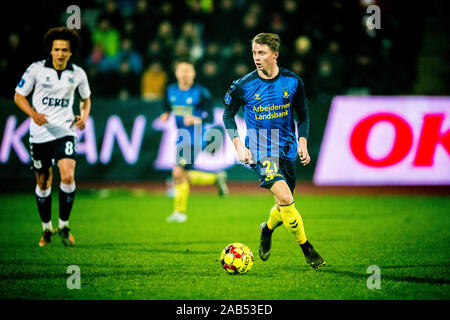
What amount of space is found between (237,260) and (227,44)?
10596 millimetres

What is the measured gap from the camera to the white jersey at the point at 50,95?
7.65 m

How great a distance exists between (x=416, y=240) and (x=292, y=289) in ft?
11.2

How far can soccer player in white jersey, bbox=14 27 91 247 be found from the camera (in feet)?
25.1

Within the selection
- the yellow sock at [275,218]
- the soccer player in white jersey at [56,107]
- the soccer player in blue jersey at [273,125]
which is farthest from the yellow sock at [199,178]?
the soccer player in blue jersey at [273,125]

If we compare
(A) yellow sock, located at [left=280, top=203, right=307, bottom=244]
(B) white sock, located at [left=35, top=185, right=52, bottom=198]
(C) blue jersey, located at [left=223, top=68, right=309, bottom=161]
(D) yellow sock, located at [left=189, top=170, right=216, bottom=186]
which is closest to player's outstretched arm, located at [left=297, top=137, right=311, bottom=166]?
(C) blue jersey, located at [left=223, top=68, right=309, bottom=161]

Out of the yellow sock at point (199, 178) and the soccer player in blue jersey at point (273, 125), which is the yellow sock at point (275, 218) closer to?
the soccer player in blue jersey at point (273, 125)

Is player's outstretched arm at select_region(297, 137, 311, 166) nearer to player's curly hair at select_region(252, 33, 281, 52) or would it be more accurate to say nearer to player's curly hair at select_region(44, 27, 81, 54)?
player's curly hair at select_region(252, 33, 281, 52)

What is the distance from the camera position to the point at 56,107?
7.71 meters

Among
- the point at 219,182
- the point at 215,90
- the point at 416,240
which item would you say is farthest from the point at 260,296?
the point at 215,90

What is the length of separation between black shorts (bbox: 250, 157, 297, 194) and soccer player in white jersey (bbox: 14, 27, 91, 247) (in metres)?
2.50

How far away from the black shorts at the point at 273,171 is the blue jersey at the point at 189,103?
4.15m

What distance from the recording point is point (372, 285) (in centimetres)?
550

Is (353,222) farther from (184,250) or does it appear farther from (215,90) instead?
(215,90)

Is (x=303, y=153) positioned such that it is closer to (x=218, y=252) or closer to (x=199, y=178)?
(x=218, y=252)
